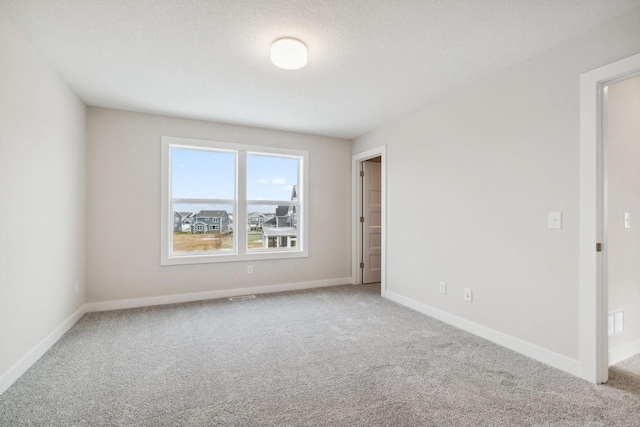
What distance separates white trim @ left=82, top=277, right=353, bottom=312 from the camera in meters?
3.80

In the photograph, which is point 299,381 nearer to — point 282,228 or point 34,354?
point 34,354

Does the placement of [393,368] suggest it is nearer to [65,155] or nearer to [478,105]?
[478,105]

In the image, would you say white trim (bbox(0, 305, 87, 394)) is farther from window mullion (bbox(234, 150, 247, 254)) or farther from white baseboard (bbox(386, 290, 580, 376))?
white baseboard (bbox(386, 290, 580, 376))

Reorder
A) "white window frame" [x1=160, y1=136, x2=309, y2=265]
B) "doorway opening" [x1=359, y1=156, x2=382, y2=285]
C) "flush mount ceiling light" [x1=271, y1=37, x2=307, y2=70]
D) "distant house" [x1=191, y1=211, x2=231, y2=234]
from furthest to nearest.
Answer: "doorway opening" [x1=359, y1=156, x2=382, y2=285] → "distant house" [x1=191, y1=211, x2=231, y2=234] → "white window frame" [x1=160, y1=136, x2=309, y2=265] → "flush mount ceiling light" [x1=271, y1=37, x2=307, y2=70]

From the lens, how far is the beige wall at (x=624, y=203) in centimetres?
248

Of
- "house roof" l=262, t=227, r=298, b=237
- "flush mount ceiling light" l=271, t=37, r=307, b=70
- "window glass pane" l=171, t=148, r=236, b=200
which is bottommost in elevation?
"house roof" l=262, t=227, r=298, b=237

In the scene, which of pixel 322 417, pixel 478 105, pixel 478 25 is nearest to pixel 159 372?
pixel 322 417

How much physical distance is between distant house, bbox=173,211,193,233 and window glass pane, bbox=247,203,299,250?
82 centimetres

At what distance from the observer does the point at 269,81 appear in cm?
303

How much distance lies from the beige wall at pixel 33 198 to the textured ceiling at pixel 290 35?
0.77ft

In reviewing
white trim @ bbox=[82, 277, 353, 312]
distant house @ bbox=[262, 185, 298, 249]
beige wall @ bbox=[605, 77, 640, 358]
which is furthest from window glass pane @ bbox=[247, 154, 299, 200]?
beige wall @ bbox=[605, 77, 640, 358]

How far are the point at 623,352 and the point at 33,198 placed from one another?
15.9 feet

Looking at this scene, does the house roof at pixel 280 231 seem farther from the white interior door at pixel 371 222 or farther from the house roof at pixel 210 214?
the white interior door at pixel 371 222

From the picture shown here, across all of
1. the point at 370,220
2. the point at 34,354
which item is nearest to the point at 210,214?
the point at 34,354
